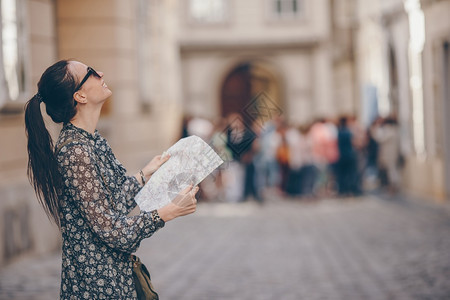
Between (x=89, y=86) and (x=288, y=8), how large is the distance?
2990 centimetres

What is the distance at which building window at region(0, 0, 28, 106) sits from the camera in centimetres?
1005

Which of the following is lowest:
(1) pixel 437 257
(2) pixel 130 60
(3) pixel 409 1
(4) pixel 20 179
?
(1) pixel 437 257

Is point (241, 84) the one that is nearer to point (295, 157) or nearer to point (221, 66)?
point (221, 66)

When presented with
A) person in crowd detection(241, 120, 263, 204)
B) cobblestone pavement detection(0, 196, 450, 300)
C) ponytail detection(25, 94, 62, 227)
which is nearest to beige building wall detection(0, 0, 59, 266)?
cobblestone pavement detection(0, 196, 450, 300)

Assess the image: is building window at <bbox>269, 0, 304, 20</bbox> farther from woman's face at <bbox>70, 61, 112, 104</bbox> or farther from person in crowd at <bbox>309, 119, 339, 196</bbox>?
woman's face at <bbox>70, 61, 112, 104</bbox>

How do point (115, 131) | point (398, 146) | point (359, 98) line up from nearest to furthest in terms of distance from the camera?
1. point (115, 131)
2. point (398, 146)
3. point (359, 98)

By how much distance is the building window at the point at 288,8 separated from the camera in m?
32.7

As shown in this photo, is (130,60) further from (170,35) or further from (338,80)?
(338,80)

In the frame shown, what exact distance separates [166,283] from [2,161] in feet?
8.86

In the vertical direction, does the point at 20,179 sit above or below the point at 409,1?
below

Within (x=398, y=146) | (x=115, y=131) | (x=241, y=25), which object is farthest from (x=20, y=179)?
(x=241, y=25)

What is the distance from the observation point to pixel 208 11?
3259cm

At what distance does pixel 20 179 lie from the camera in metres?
10.4

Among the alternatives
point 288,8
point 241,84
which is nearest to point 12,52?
point 288,8
